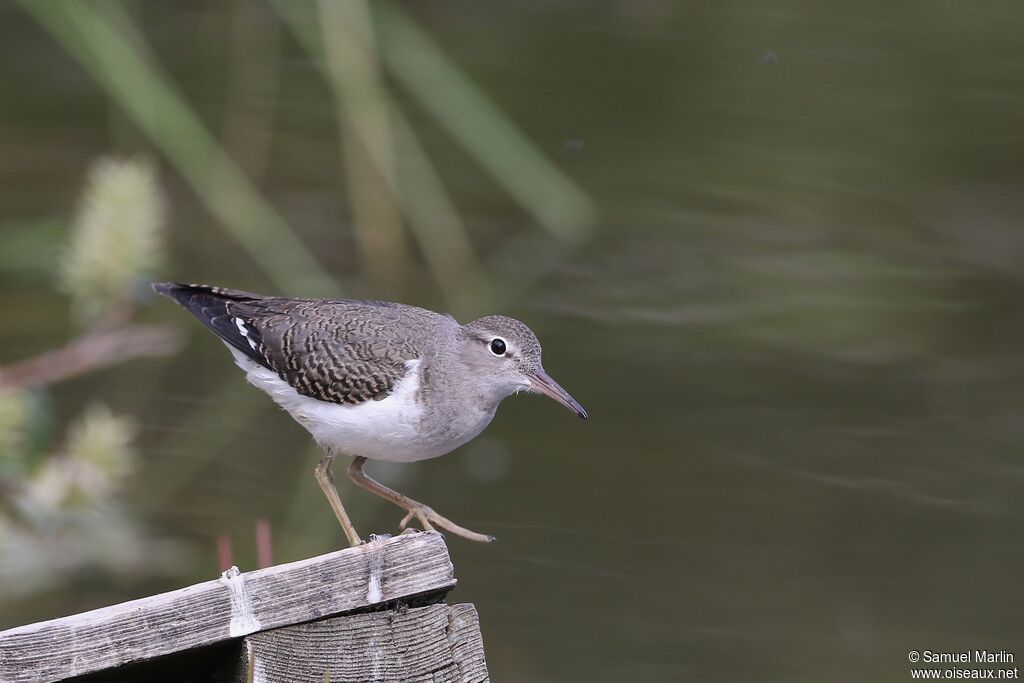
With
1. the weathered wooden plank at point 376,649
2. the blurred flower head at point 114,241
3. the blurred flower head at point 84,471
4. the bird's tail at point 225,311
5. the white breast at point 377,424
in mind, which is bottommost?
the weathered wooden plank at point 376,649

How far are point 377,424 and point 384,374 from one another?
23 cm

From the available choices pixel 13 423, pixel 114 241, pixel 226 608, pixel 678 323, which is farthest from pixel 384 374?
pixel 678 323

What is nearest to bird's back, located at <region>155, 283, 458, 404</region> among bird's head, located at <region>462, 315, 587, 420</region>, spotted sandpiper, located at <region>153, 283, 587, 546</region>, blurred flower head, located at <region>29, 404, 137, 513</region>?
spotted sandpiper, located at <region>153, 283, 587, 546</region>

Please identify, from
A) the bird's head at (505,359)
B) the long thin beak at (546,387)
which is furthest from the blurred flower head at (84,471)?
the long thin beak at (546,387)

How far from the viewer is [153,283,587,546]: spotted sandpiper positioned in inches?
196

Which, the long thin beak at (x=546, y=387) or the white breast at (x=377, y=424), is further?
the long thin beak at (x=546, y=387)

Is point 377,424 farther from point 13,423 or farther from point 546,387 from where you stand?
point 13,423

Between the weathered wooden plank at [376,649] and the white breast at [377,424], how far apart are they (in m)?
1.20

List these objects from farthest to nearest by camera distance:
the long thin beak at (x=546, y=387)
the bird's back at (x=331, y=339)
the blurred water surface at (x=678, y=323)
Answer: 1. the blurred water surface at (x=678, y=323)
2. the long thin beak at (x=546, y=387)
3. the bird's back at (x=331, y=339)

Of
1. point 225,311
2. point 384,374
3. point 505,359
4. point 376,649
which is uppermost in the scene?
point 225,311

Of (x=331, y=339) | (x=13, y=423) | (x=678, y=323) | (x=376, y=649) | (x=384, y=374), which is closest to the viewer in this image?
(x=376, y=649)

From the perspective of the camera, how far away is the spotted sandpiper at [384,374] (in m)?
4.98

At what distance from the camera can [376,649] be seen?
3.71 m

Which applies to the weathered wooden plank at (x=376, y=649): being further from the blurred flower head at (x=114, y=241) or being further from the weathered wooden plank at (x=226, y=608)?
the blurred flower head at (x=114, y=241)
